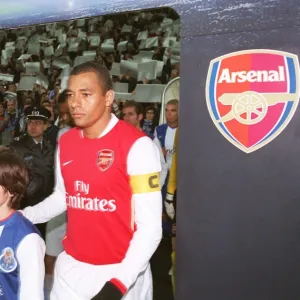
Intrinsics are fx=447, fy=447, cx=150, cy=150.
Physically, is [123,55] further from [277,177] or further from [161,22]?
[277,177]

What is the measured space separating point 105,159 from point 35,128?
153cm

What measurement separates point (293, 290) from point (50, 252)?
197cm

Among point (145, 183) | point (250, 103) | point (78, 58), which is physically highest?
point (78, 58)

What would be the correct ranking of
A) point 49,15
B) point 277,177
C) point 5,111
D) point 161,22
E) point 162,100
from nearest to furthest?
point 277,177 < point 49,15 < point 5,111 < point 162,100 < point 161,22

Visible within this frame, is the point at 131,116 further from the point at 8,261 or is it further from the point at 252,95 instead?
the point at 8,261

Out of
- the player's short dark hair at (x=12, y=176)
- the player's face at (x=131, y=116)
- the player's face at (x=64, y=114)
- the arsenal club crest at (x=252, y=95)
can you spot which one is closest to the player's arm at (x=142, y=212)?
the arsenal club crest at (x=252, y=95)

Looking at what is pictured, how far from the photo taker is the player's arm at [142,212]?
164cm

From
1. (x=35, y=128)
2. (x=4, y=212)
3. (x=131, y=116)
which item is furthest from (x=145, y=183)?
(x=35, y=128)

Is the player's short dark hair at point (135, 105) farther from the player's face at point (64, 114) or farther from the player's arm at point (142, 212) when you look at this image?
the player's arm at point (142, 212)

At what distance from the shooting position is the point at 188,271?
1.87 meters

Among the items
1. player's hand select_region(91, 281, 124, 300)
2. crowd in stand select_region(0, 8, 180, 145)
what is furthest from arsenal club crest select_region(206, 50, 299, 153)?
crowd in stand select_region(0, 8, 180, 145)

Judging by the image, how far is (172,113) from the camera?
3072 mm

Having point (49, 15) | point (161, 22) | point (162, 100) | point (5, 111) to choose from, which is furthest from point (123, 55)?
point (49, 15)

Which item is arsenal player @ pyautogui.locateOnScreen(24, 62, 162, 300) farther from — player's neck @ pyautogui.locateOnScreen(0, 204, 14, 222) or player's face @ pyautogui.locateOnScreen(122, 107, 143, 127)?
player's face @ pyautogui.locateOnScreen(122, 107, 143, 127)
